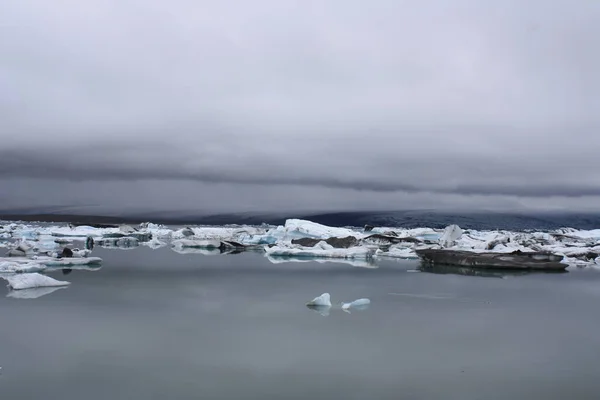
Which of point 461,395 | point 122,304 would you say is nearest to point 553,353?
point 461,395

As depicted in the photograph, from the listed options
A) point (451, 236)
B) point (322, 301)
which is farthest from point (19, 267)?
point (451, 236)

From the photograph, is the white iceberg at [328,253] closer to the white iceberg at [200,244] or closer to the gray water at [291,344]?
the white iceberg at [200,244]

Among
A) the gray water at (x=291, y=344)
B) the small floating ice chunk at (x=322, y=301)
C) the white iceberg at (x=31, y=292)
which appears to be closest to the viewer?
the gray water at (x=291, y=344)

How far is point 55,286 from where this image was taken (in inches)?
400

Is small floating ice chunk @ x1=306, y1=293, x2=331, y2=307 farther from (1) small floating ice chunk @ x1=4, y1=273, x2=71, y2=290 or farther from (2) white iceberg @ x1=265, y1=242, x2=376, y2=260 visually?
(2) white iceberg @ x1=265, y1=242, x2=376, y2=260

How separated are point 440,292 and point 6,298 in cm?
816

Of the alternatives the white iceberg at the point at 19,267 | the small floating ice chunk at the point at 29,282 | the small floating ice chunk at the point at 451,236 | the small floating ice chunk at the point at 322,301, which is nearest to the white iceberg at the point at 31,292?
the small floating ice chunk at the point at 29,282

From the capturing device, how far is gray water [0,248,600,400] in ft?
15.0

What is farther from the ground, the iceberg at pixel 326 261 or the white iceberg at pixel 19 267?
the white iceberg at pixel 19 267

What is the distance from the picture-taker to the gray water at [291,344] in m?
4.56

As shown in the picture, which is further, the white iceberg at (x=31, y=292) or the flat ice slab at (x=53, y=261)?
the flat ice slab at (x=53, y=261)

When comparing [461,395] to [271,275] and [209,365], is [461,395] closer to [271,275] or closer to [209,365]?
Answer: [209,365]

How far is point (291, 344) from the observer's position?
599 cm

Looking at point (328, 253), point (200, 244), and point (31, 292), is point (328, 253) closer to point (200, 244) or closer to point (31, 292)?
point (200, 244)
